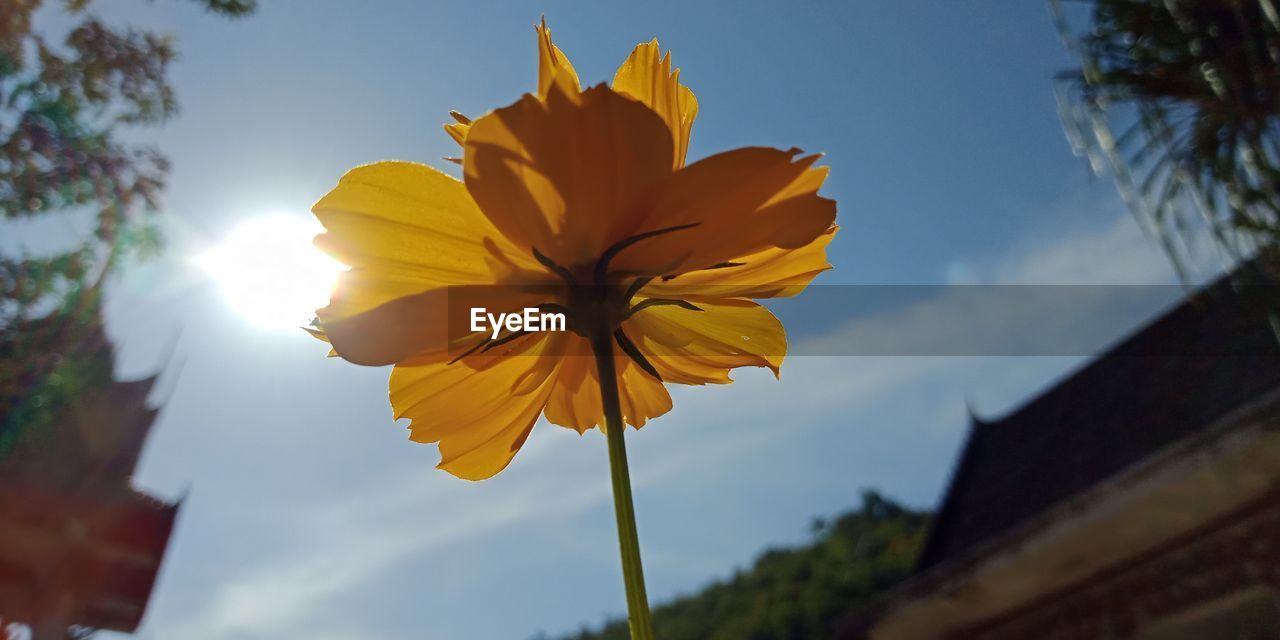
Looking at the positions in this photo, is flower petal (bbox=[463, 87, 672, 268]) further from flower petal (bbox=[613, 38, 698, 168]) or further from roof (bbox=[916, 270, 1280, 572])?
roof (bbox=[916, 270, 1280, 572])

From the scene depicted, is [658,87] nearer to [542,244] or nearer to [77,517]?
[542,244]

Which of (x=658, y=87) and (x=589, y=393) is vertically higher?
(x=658, y=87)

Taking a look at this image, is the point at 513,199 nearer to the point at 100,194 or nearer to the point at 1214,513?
the point at 1214,513

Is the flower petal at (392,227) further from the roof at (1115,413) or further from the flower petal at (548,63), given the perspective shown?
the roof at (1115,413)

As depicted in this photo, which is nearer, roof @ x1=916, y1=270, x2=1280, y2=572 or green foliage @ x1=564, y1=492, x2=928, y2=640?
roof @ x1=916, y1=270, x2=1280, y2=572

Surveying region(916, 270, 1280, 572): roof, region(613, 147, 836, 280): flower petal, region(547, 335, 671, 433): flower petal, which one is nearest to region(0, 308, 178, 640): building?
region(916, 270, 1280, 572): roof

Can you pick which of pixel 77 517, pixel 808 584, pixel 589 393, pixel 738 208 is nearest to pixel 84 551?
pixel 77 517
